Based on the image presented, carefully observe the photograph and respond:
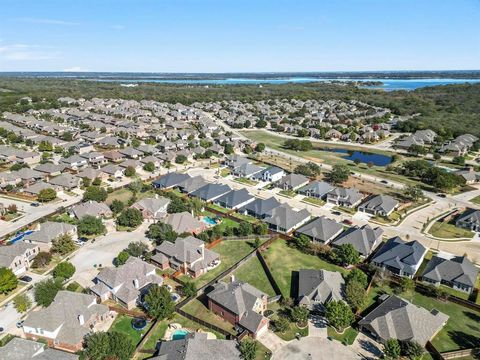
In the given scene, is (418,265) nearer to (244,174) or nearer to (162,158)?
(244,174)

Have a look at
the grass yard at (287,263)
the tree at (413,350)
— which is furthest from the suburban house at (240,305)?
the tree at (413,350)

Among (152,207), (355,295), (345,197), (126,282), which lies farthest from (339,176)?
(126,282)

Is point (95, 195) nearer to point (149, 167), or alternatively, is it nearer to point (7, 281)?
point (149, 167)

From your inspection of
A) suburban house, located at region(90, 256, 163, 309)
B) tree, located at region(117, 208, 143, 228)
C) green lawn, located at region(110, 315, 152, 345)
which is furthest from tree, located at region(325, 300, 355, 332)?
tree, located at region(117, 208, 143, 228)

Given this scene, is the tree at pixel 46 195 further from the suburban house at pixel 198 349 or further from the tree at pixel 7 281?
the suburban house at pixel 198 349

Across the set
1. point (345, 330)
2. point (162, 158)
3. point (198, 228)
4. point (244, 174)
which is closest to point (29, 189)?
point (162, 158)

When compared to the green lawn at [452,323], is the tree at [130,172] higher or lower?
higher

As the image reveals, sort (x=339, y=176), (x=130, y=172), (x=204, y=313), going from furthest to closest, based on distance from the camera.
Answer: (x=130, y=172), (x=339, y=176), (x=204, y=313)
